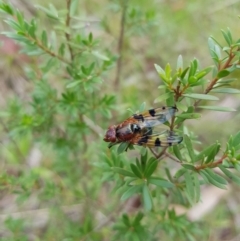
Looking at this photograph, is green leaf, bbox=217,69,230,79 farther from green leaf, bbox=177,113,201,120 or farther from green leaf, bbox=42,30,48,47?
green leaf, bbox=42,30,48,47

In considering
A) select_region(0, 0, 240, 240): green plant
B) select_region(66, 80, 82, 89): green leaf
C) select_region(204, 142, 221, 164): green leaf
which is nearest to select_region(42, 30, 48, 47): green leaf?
select_region(0, 0, 240, 240): green plant

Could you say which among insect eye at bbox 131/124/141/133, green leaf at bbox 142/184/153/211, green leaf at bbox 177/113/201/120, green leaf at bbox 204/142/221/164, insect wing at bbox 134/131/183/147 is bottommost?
green leaf at bbox 142/184/153/211

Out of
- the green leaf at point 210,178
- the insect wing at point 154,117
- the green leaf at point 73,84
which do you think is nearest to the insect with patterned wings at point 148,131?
the insect wing at point 154,117

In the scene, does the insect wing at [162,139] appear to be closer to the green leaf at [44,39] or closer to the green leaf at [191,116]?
the green leaf at [191,116]

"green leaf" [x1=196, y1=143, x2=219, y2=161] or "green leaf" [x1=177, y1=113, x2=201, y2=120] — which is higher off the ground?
"green leaf" [x1=177, y1=113, x2=201, y2=120]

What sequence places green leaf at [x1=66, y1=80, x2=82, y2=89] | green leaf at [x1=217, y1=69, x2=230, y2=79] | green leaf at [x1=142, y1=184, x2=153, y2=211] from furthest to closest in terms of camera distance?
green leaf at [x1=66, y1=80, x2=82, y2=89] → green leaf at [x1=142, y1=184, x2=153, y2=211] → green leaf at [x1=217, y1=69, x2=230, y2=79]

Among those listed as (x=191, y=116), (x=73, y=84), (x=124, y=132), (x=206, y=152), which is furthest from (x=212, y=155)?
(x=73, y=84)

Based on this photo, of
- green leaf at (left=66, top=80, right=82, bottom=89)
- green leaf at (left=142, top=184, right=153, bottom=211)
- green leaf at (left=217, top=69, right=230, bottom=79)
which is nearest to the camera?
green leaf at (left=217, top=69, right=230, bottom=79)

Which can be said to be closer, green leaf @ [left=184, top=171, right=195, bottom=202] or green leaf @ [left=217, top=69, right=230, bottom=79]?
green leaf @ [left=217, top=69, right=230, bottom=79]
